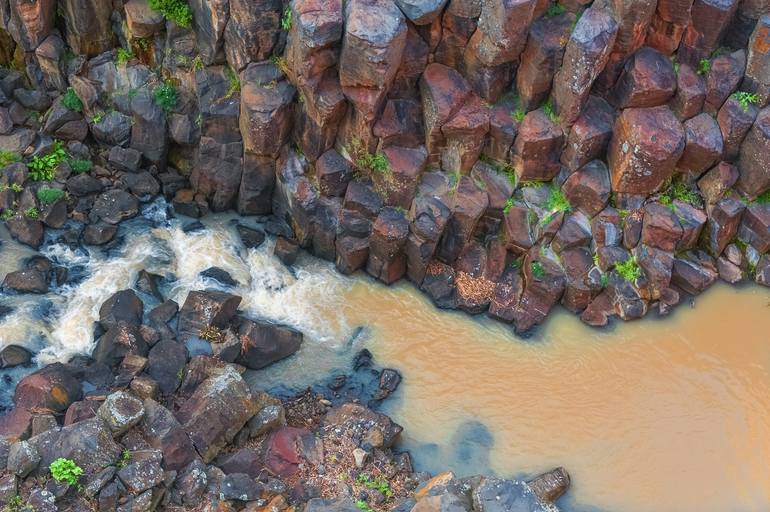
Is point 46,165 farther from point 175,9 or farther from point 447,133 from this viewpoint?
point 447,133

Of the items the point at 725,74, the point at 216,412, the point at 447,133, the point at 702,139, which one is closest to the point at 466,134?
the point at 447,133

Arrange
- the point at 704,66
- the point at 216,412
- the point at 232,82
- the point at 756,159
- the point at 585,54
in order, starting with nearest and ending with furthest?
1. the point at 216,412
2. the point at 585,54
3. the point at 704,66
4. the point at 756,159
5. the point at 232,82

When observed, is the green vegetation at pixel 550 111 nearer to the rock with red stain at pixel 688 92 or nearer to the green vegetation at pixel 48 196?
the rock with red stain at pixel 688 92

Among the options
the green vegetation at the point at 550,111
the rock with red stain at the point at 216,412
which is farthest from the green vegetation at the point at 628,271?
the rock with red stain at the point at 216,412

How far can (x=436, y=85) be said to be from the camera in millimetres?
17578

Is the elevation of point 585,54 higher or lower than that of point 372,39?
higher

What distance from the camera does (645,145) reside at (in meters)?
17.1

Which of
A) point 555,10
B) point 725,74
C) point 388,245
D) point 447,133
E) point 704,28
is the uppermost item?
point 704,28

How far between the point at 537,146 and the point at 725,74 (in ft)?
15.3

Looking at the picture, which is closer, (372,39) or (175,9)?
(372,39)

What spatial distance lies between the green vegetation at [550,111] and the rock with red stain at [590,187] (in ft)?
4.57

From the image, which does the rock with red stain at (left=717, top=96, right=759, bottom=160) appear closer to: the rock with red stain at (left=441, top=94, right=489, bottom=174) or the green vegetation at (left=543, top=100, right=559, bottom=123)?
the green vegetation at (left=543, top=100, right=559, bottom=123)

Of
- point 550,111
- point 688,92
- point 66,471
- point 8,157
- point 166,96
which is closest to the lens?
point 66,471

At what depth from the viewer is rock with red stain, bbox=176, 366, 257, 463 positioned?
14.4 m
